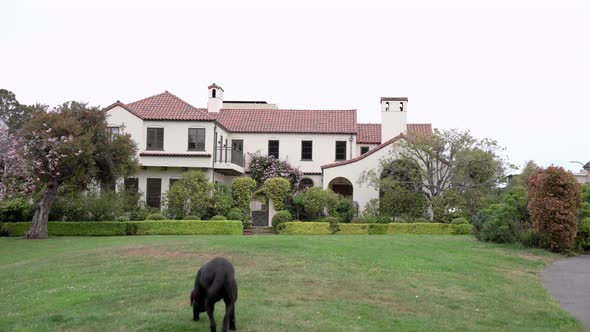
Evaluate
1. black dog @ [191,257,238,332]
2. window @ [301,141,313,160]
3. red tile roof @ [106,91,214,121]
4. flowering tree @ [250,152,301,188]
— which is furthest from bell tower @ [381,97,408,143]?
black dog @ [191,257,238,332]

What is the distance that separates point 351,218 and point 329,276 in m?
20.4

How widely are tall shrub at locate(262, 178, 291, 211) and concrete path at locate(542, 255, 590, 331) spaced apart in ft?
62.7

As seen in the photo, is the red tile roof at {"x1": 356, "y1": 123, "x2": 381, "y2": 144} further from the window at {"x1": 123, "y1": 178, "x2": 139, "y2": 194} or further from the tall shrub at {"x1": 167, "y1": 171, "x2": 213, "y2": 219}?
the window at {"x1": 123, "y1": 178, "x2": 139, "y2": 194}

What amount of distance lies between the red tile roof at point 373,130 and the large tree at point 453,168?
841 centimetres

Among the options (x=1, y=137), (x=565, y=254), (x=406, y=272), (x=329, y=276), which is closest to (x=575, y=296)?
(x=406, y=272)

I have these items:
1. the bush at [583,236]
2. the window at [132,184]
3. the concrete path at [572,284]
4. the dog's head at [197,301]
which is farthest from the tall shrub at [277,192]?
the dog's head at [197,301]

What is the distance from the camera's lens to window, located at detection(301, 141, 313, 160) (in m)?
41.1

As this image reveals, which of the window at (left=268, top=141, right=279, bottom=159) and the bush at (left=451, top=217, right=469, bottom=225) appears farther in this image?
the window at (left=268, top=141, right=279, bottom=159)

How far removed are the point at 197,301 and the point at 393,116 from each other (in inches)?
1340

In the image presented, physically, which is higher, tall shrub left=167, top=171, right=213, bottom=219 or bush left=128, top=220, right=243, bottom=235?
tall shrub left=167, top=171, right=213, bottom=219

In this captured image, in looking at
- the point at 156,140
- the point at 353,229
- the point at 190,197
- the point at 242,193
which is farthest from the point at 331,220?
the point at 156,140

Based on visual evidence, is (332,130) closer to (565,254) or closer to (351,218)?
(351,218)

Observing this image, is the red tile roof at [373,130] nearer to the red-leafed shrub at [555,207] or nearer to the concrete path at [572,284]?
the red-leafed shrub at [555,207]

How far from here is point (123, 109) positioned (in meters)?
35.9
